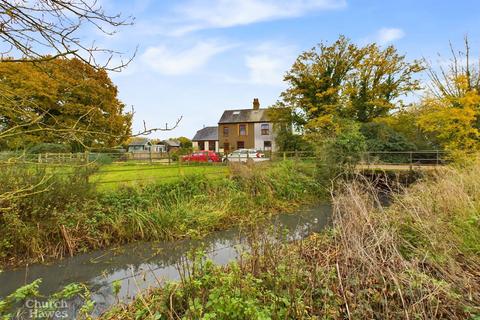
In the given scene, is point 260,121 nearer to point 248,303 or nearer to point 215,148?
point 215,148

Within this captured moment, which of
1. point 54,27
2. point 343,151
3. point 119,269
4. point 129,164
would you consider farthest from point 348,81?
point 54,27

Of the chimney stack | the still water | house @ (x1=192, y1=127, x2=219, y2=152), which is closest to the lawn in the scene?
the still water

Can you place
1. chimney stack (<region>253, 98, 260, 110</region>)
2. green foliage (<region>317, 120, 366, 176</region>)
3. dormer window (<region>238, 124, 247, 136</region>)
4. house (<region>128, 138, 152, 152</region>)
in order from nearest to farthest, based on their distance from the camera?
green foliage (<region>317, 120, 366, 176</region>) < dormer window (<region>238, 124, 247, 136</region>) < chimney stack (<region>253, 98, 260, 110</region>) < house (<region>128, 138, 152, 152</region>)

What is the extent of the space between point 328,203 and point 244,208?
393cm

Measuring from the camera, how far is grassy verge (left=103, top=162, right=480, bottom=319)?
2330 mm

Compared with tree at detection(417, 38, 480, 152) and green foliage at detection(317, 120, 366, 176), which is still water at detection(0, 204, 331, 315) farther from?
tree at detection(417, 38, 480, 152)

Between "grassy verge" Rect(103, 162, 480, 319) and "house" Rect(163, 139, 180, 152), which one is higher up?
"house" Rect(163, 139, 180, 152)

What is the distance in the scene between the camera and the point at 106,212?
620 centimetres

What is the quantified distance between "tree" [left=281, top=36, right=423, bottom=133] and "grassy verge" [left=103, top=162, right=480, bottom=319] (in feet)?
55.5

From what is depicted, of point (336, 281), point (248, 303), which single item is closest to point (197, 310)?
point (248, 303)

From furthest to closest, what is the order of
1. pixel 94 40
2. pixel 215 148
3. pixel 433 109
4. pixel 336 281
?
1. pixel 215 148
2. pixel 433 109
3. pixel 336 281
4. pixel 94 40

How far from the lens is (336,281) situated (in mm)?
2920

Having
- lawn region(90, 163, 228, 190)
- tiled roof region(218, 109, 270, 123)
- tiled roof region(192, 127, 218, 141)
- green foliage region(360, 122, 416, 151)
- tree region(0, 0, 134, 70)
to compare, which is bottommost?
lawn region(90, 163, 228, 190)

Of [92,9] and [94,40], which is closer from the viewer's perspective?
[92,9]
